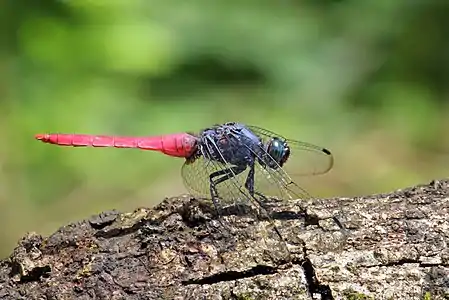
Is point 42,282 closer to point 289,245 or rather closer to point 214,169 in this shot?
point 289,245

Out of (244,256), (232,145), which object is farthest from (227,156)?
(244,256)

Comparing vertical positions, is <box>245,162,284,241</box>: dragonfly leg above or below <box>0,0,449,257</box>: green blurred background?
below

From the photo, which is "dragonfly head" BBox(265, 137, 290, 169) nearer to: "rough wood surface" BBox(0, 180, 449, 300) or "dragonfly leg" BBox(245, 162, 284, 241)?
"dragonfly leg" BBox(245, 162, 284, 241)

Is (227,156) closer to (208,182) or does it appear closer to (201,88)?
(208,182)

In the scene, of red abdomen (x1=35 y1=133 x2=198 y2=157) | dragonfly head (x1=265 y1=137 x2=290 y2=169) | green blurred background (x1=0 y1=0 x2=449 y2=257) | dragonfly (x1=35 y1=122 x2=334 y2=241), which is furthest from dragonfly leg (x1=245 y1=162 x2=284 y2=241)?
green blurred background (x1=0 y1=0 x2=449 y2=257)

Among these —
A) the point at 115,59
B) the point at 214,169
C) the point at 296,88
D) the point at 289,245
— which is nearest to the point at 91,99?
the point at 115,59

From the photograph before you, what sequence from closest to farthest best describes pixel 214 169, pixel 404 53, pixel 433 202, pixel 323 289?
pixel 323 289, pixel 433 202, pixel 214 169, pixel 404 53
